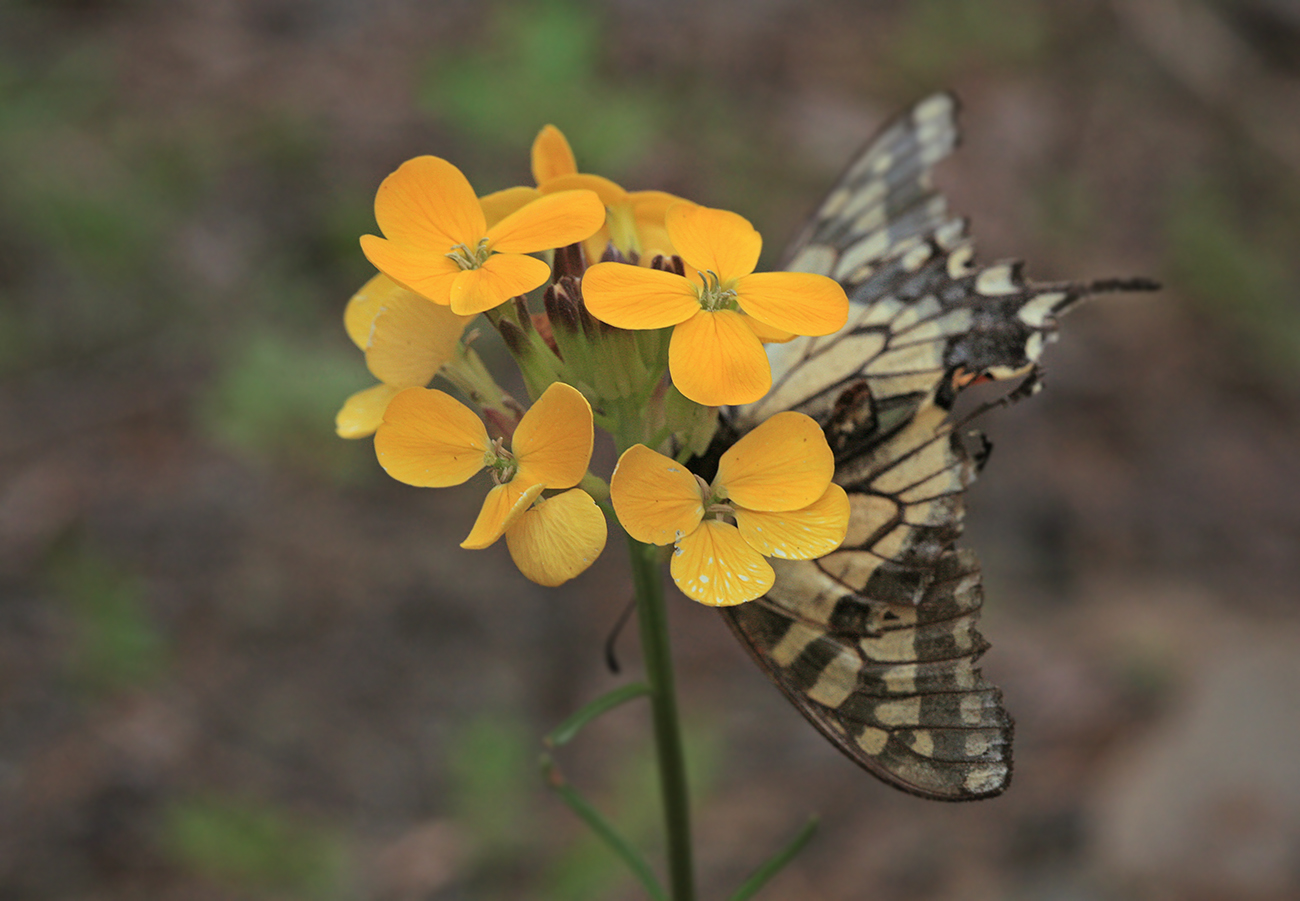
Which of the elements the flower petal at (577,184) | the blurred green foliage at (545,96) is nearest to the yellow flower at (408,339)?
the flower petal at (577,184)

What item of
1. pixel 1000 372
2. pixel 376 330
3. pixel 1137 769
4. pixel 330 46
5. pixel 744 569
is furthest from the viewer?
pixel 330 46

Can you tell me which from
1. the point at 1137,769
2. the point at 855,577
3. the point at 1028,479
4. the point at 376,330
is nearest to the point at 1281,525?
the point at 1028,479

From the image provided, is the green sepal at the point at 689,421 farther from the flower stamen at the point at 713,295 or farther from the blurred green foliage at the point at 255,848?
the blurred green foliage at the point at 255,848

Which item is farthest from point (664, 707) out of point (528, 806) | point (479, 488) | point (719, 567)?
point (479, 488)

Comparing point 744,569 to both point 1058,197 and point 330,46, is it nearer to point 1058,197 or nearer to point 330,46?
point 1058,197

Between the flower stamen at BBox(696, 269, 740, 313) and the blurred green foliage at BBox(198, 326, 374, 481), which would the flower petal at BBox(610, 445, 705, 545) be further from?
the blurred green foliage at BBox(198, 326, 374, 481)

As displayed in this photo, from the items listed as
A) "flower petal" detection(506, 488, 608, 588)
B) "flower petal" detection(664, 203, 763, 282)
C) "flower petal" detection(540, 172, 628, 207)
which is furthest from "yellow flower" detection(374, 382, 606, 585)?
"flower petal" detection(540, 172, 628, 207)
